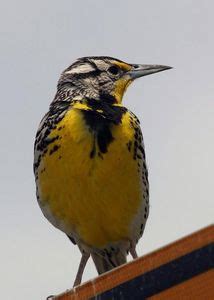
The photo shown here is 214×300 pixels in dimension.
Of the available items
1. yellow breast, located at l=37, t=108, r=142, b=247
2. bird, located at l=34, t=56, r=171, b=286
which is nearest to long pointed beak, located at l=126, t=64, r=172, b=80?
bird, located at l=34, t=56, r=171, b=286

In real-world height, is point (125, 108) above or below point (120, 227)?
above

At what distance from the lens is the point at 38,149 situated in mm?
6535

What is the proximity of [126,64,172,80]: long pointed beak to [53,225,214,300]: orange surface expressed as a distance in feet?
13.0

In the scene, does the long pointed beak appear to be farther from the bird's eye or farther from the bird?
the bird

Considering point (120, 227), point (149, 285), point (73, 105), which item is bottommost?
point (120, 227)

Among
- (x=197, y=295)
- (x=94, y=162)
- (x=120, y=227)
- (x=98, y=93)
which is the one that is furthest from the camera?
(x=98, y=93)

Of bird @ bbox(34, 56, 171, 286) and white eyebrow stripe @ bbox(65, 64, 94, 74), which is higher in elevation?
white eyebrow stripe @ bbox(65, 64, 94, 74)

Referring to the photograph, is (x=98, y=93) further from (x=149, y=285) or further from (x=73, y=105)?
(x=149, y=285)

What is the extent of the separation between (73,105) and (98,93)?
1.27 ft

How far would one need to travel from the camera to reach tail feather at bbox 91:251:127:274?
7.00 metres

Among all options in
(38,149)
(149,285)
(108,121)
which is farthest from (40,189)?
(149,285)

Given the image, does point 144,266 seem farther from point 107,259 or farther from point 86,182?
point 107,259

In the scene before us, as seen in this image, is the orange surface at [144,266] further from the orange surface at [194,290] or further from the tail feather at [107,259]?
the tail feather at [107,259]

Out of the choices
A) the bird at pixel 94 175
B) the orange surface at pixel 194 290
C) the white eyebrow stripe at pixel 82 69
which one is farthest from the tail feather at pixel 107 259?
the orange surface at pixel 194 290
